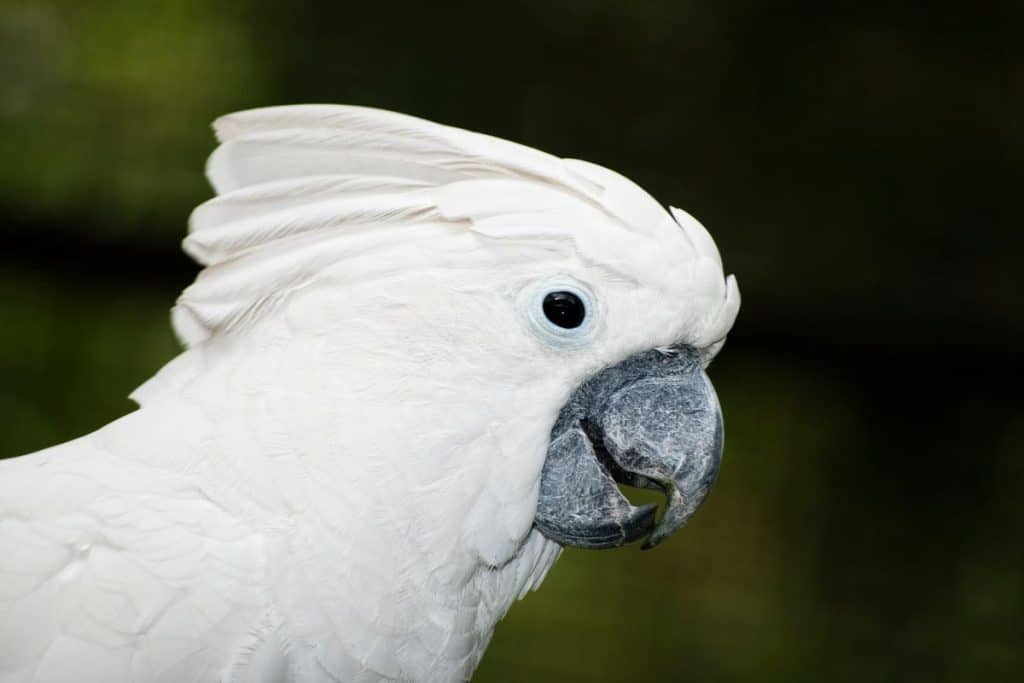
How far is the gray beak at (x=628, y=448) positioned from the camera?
4.53ft

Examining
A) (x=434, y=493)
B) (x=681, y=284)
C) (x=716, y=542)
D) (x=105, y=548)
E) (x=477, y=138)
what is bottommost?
(x=716, y=542)

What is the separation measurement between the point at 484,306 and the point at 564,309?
0.11 meters

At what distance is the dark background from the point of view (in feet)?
11.1

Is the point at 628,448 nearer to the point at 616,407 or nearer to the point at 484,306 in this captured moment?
the point at 616,407

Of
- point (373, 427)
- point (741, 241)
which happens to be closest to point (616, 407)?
point (373, 427)

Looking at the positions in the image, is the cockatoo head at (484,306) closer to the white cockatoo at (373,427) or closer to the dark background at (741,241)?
the white cockatoo at (373,427)

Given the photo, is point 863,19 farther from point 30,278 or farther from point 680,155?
point 30,278

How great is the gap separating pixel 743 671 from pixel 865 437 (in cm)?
99

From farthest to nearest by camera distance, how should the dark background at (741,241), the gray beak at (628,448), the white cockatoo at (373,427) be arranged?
the dark background at (741,241) → the gray beak at (628,448) → the white cockatoo at (373,427)

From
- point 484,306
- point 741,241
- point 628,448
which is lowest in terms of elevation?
point 741,241

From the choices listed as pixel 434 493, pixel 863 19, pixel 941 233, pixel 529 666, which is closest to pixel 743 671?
pixel 529 666

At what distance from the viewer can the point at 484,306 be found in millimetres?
1307

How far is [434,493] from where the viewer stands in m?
1.28

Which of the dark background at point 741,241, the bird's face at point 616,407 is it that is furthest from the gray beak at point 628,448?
the dark background at point 741,241
